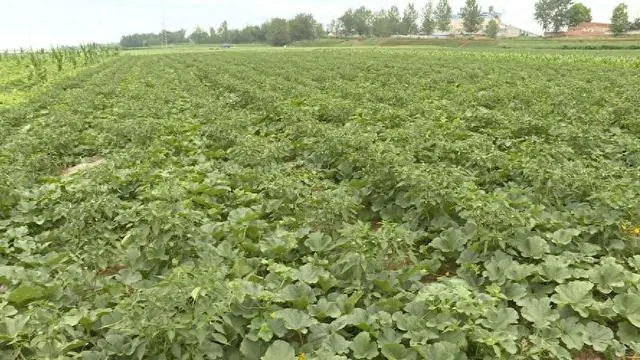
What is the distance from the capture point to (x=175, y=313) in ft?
→ 10.9

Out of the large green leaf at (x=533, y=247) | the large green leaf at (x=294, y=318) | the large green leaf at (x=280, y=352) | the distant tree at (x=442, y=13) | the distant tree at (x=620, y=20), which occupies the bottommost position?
the large green leaf at (x=280, y=352)

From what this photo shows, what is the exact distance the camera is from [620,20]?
9156 centimetres

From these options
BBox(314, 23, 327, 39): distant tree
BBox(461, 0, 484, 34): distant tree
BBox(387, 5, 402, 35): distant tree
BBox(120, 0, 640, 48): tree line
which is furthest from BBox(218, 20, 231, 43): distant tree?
BBox(461, 0, 484, 34): distant tree

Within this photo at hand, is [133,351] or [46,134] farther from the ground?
[46,134]

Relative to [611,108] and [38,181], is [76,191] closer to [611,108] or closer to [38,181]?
[38,181]

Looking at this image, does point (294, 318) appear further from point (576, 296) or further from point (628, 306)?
point (628, 306)

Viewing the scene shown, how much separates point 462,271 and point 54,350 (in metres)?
3.21

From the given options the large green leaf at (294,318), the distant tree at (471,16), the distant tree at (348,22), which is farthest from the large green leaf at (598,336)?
the distant tree at (348,22)

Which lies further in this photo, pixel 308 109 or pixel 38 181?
pixel 308 109

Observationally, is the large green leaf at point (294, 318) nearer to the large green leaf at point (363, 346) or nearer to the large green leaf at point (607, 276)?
the large green leaf at point (363, 346)

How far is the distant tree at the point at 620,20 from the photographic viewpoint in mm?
89338

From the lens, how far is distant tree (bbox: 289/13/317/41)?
12625 centimetres

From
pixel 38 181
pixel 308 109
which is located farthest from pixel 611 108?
pixel 38 181

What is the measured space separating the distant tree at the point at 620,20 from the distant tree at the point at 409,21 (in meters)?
48.7
